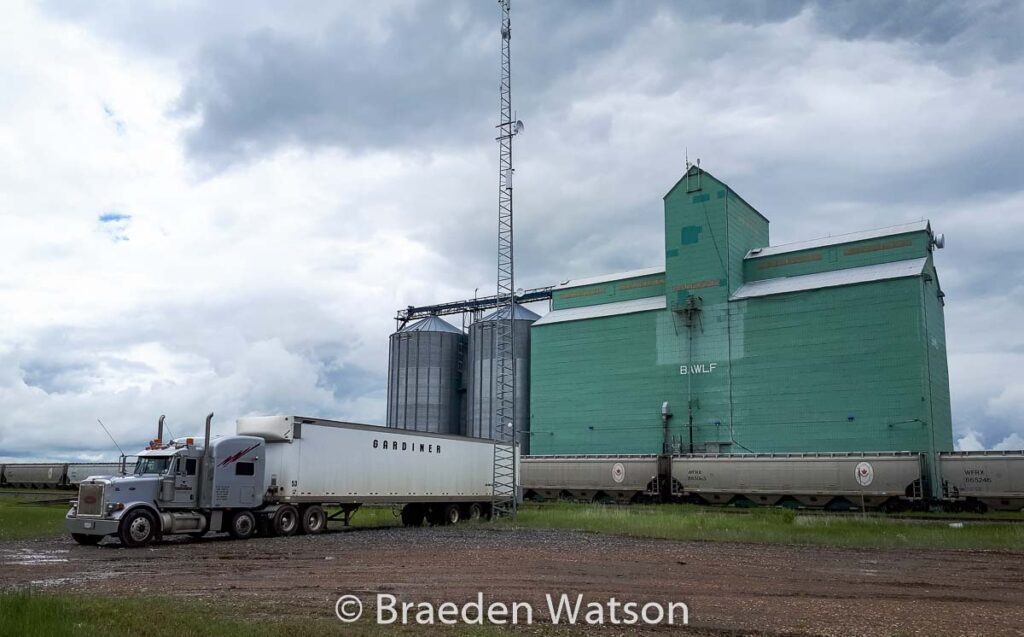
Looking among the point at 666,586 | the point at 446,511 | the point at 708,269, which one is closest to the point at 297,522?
the point at 446,511

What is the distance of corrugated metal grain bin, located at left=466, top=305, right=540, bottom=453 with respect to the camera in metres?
77.5

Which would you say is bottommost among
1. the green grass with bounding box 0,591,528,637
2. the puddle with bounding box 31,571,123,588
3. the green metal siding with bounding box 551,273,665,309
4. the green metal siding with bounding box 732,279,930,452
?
the puddle with bounding box 31,571,123,588

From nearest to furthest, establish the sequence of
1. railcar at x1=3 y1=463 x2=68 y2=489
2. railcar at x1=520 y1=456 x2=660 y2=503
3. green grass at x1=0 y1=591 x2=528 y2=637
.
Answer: green grass at x1=0 y1=591 x2=528 y2=637 → railcar at x1=520 y1=456 x2=660 y2=503 → railcar at x1=3 y1=463 x2=68 y2=489

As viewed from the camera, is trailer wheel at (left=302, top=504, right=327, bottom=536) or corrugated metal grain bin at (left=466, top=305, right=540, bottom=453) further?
corrugated metal grain bin at (left=466, top=305, right=540, bottom=453)

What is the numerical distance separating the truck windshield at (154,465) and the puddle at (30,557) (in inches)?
148

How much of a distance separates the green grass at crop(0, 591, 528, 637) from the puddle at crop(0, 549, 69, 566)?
8992 millimetres

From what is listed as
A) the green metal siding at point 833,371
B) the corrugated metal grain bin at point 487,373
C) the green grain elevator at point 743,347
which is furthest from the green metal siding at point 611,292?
the green metal siding at point 833,371

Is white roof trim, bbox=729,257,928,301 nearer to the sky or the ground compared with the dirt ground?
nearer to the sky

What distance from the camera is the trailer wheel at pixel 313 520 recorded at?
95.4 feet

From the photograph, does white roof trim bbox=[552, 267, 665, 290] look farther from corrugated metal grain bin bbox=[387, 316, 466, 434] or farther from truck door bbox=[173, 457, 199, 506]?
truck door bbox=[173, 457, 199, 506]

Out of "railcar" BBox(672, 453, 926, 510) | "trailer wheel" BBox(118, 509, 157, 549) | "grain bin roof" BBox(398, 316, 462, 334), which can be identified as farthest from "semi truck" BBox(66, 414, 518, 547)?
"grain bin roof" BBox(398, 316, 462, 334)

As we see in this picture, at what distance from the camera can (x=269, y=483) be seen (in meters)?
28.0

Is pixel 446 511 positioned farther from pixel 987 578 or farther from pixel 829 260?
pixel 829 260
